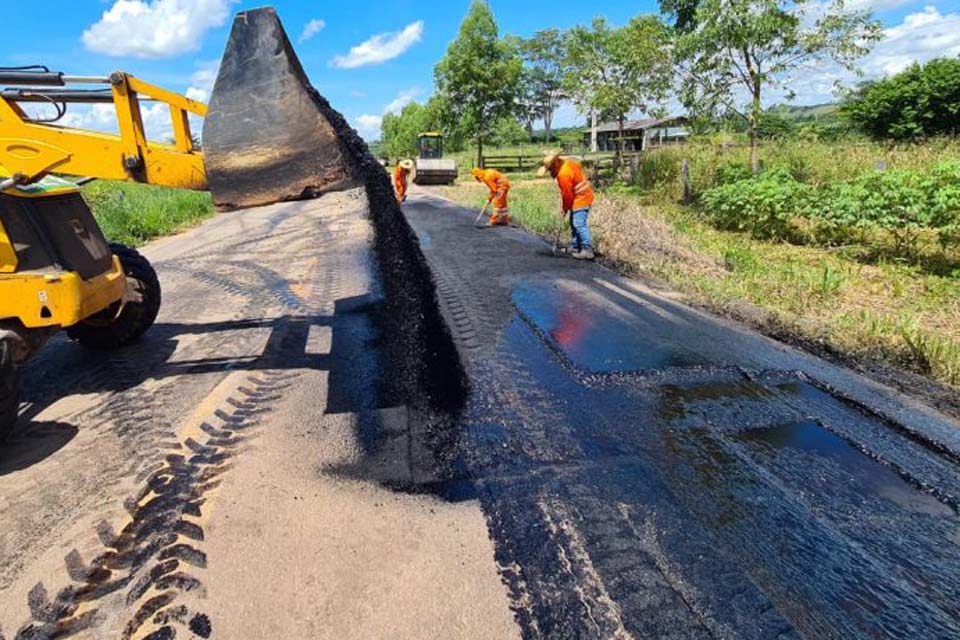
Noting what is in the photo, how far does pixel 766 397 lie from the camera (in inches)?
150

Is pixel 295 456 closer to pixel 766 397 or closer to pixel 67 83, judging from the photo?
pixel 67 83

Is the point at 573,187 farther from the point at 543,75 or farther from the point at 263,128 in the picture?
the point at 543,75

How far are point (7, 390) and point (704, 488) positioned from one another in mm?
3633

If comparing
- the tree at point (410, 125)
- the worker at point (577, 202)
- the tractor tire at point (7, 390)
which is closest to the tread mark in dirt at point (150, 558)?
the tractor tire at point (7, 390)

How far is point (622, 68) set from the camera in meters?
18.1

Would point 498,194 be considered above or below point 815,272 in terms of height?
above

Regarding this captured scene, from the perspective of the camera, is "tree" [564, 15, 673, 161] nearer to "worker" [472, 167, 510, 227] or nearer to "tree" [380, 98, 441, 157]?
"worker" [472, 167, 510, 227]

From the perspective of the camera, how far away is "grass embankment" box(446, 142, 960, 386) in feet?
15.9

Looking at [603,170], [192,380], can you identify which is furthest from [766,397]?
[603,170]

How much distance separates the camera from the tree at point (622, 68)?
568 inches

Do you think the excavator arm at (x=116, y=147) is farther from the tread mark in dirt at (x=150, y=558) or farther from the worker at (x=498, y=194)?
the worker at (x=498, y=194)

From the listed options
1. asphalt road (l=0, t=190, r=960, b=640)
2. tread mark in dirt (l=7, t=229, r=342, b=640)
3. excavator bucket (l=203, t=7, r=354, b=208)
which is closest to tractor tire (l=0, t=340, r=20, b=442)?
asphalt road (l=0, t=190, r=960, b=640)

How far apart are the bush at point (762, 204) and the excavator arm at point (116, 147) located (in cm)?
821

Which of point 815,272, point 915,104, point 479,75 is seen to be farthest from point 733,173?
point 479,75
